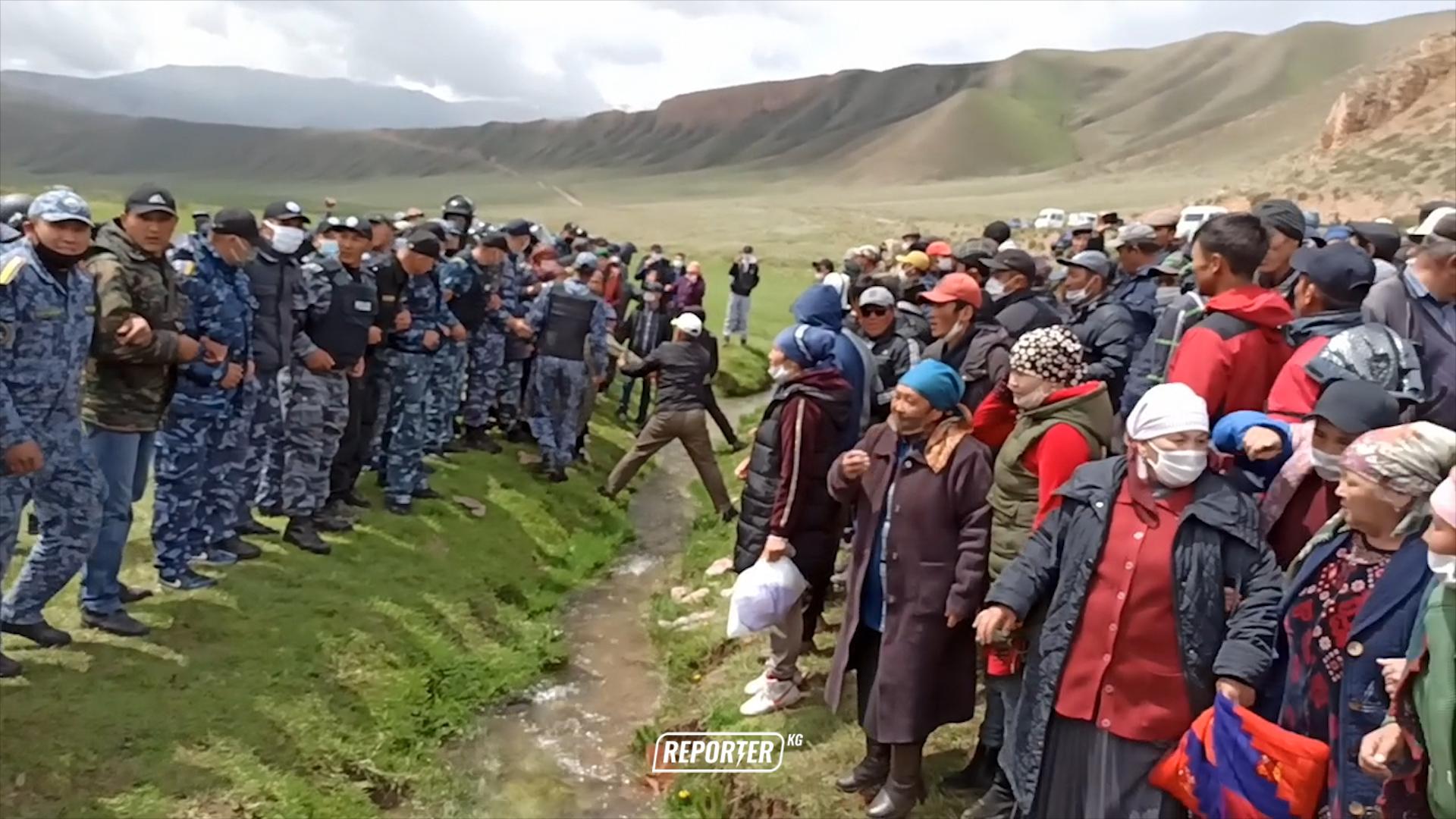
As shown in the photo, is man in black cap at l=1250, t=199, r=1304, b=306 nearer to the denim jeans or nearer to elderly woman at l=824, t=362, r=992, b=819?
elderly woman at l=824, t=362, r=992, b=819

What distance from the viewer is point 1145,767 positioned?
4598 mm

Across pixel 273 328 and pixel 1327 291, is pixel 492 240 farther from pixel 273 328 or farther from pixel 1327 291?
pixel 1327 291

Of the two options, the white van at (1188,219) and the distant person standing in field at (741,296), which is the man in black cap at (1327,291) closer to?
the white van at (1188,219)

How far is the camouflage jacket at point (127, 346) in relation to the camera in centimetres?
706

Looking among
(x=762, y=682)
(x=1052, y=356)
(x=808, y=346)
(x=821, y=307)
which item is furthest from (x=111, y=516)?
(x=1052, y=356)

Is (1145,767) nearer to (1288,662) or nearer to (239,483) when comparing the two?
(1288,662)

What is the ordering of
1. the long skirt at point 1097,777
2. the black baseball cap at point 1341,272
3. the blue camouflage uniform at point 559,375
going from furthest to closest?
the blue camouflage uniform at point 559,375 < the black baseball cap at point 1341,272 < the long skirt at point 1097,777

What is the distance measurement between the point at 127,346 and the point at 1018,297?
6003 mm

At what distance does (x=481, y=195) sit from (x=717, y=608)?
494 ft

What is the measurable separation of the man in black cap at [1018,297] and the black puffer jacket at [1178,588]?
124 inches

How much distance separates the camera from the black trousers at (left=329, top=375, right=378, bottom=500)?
10.3 m

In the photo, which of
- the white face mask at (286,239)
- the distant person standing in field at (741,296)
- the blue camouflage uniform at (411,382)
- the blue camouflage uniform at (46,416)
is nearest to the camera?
the blue camouflage uniform at (46,416)

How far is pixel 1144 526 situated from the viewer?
14.8 ft

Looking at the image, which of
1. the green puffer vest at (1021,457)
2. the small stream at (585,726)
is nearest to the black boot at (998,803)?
the green puffer vest at (1021,457)
